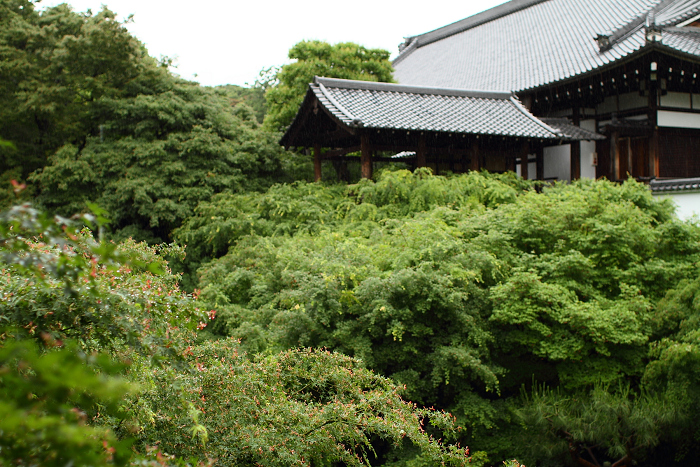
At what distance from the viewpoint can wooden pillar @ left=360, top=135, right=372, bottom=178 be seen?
12.3 m

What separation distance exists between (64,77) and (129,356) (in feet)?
44.1

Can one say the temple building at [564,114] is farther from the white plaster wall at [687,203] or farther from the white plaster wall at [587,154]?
the white plaster wall at [687,203]

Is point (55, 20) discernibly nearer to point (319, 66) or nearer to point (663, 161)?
point (319, 66)

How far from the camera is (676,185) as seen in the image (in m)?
10.8

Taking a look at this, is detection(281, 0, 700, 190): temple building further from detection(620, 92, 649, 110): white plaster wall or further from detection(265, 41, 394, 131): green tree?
detection(265, 41, 394, 131): green tree

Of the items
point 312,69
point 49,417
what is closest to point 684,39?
point 312,69

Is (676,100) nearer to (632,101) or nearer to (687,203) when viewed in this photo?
(632,101)

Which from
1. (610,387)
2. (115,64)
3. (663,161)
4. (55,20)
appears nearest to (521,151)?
(663,161)

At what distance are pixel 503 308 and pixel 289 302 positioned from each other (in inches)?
109

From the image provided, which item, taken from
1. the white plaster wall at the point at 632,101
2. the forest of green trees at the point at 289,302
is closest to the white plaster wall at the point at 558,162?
the white plaster wall at the point at 632,101

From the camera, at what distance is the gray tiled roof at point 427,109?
12.2m

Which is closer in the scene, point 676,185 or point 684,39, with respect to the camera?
point 676,185

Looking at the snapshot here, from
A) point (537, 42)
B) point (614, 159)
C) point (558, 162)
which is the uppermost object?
point (537, 42)

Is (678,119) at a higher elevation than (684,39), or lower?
lower
